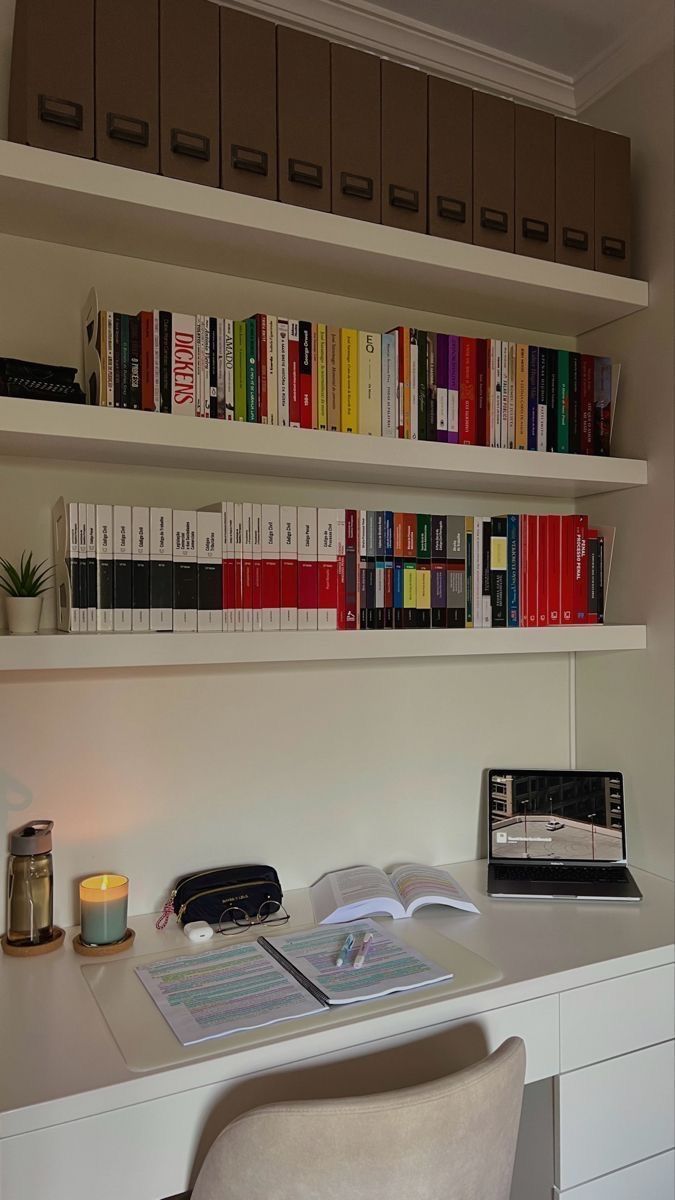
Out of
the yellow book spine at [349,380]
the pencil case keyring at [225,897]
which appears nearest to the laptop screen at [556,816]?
the pencil case keyring at [225,897]

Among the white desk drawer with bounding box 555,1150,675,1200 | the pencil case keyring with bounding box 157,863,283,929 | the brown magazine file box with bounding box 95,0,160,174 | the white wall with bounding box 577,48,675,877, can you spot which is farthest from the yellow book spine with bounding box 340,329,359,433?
the white desk drawer with bounding box 555,1150,675,1200

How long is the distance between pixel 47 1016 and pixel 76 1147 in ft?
0.71

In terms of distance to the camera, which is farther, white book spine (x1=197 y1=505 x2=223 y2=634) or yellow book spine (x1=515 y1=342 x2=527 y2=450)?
yellow book spine (x1=515 y1=342 x2=527 y2=450)

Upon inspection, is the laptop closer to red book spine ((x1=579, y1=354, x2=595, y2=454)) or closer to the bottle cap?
red book spine ((x1=579, y1=354, x2=595, y2=454))

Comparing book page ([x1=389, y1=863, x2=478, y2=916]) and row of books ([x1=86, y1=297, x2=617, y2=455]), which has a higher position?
row of books ([x1=86, y1=297, x2=617, y2=455])

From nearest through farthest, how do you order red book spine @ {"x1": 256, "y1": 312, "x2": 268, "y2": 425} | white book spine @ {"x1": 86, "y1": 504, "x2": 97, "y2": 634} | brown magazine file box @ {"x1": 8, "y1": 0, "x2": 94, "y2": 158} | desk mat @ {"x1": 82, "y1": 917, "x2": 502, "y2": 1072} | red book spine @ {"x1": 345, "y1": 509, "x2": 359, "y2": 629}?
desk mat @ {"x1": 82, "y1": 917, "x2": 502, "y2": 1072}
brown magazine file box @ {"x1": 8, "y1": 0, "x2": 94, "y2": 158}
white book spine @ {"x1": 86, "y1": 504, "x2": 97, "y2": 634}
red book spine @ {"x1": 256, "y1": 312, "x2": 268, "y2": 425}
red book spine @ {"x1": 345, "y1": 509, "x2": 359, "y2": 629}

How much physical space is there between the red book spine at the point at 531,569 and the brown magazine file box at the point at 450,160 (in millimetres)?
588

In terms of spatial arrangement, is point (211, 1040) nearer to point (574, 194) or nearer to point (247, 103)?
point (247, 103)

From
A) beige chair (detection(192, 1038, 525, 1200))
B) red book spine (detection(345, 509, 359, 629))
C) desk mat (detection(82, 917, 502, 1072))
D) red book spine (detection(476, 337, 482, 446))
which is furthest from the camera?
red book spine (detection(476, 337, 482, 446))

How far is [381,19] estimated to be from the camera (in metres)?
1.80

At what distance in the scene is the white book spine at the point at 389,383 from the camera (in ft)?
5.38

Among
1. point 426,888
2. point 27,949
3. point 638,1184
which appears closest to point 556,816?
point 426,888

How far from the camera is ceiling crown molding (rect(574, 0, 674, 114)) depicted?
1785mm

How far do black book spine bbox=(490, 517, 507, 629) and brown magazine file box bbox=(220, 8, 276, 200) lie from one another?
77cm
